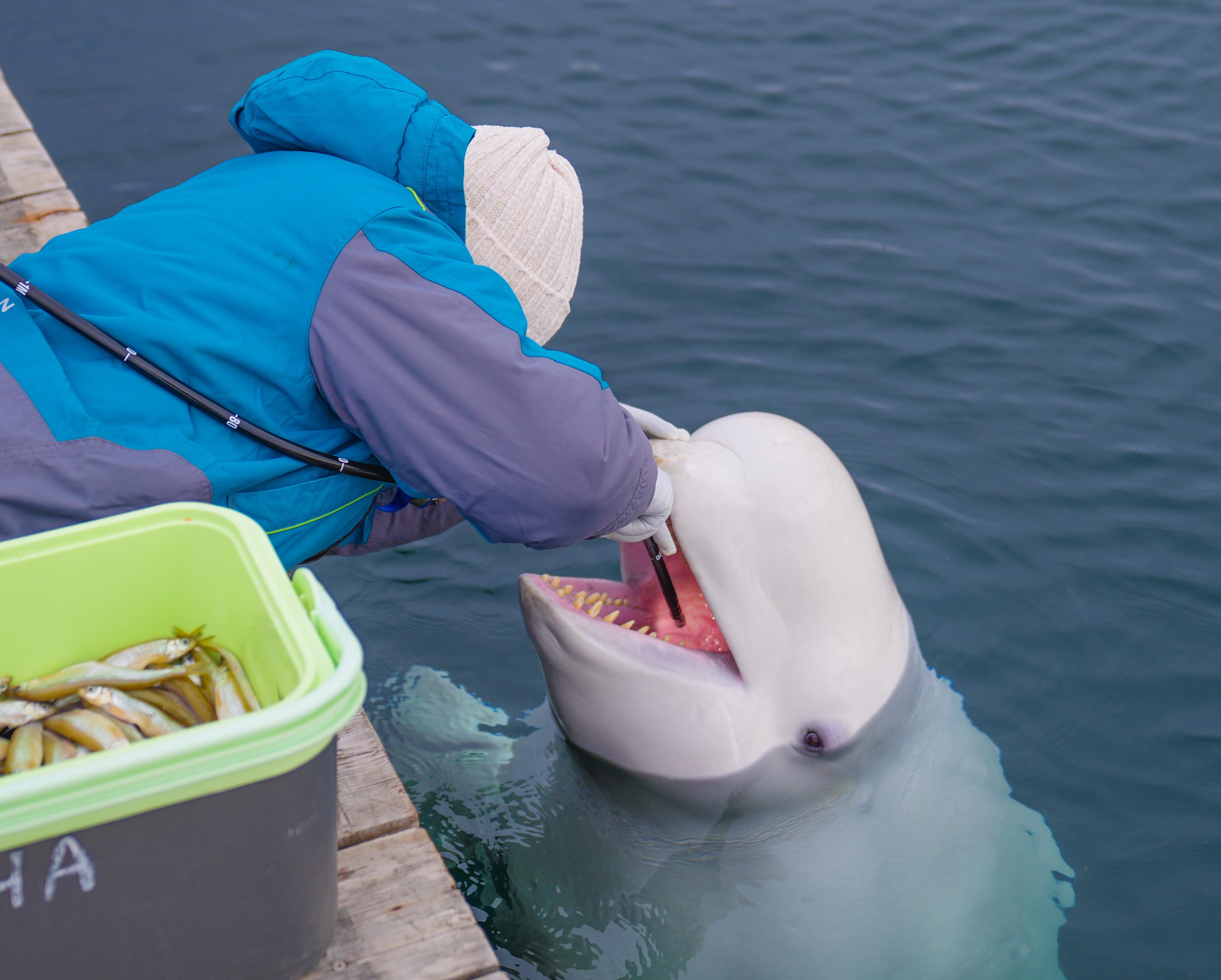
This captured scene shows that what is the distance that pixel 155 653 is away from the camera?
216 cm

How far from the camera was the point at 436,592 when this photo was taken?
16.9 ft

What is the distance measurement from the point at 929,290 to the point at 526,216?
4624 millimetres

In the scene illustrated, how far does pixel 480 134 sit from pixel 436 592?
279cm

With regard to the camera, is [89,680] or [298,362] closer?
[89,680]

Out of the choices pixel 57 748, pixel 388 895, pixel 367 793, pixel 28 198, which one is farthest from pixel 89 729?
pixel 28 198

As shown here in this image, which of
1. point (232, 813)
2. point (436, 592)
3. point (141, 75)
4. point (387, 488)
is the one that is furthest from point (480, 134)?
point (141, 75)

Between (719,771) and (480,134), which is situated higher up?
(480,134)

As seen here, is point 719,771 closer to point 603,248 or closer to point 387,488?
point 387,488

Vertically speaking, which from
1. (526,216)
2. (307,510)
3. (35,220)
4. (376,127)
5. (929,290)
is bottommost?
(929,290)

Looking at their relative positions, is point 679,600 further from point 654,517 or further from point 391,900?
point 391,900

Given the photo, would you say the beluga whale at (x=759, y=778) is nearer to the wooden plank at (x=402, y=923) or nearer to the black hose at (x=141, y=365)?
Answer: the wooden plank at (x=402, y=923)

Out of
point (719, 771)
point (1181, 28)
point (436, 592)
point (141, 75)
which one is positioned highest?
point (1181, 28)

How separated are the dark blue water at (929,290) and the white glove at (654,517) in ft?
4.83

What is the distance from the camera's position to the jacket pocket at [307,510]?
103 inches
